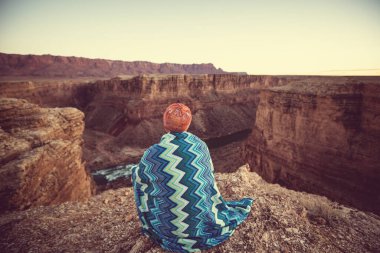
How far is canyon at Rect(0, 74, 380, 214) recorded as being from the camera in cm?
1255

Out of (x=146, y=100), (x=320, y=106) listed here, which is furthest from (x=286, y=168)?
(x=146, y=100)

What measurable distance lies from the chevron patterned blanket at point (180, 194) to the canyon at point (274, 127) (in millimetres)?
12141

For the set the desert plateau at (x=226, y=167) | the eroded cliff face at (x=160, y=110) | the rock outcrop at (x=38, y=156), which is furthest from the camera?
the eroded cliff face at (x=160, y=110)

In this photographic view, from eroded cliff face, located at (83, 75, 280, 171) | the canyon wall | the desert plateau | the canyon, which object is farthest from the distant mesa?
the desert plateau

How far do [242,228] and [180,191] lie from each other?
4.15 feet

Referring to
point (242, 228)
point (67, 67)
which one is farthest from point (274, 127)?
point (67, 67)

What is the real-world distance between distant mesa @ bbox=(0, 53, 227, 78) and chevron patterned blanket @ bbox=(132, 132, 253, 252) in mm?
82839

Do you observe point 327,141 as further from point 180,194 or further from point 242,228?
point 180,194

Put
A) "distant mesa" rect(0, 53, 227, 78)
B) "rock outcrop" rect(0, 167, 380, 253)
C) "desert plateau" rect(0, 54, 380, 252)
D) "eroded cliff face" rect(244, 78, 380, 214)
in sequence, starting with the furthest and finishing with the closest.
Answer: "distant mesa" rect(0, 53, 227, 78)
"eroded cliff face" rect(244, 78, 380, 214)
"desert plateau" rect(0, 54, 380, 252)
"rock outcrop" rect(0, 167, 380, 253)

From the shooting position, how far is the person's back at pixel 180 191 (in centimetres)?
279

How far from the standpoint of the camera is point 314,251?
296cm

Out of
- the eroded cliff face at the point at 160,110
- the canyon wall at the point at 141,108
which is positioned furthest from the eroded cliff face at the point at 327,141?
the eroded cliff face at the point at 160,110

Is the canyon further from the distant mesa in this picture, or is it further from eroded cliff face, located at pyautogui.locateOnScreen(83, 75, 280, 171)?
the distant mesa

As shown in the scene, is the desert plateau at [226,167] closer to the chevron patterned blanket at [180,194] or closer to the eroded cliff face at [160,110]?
the eroded cliff face at [160,110]
